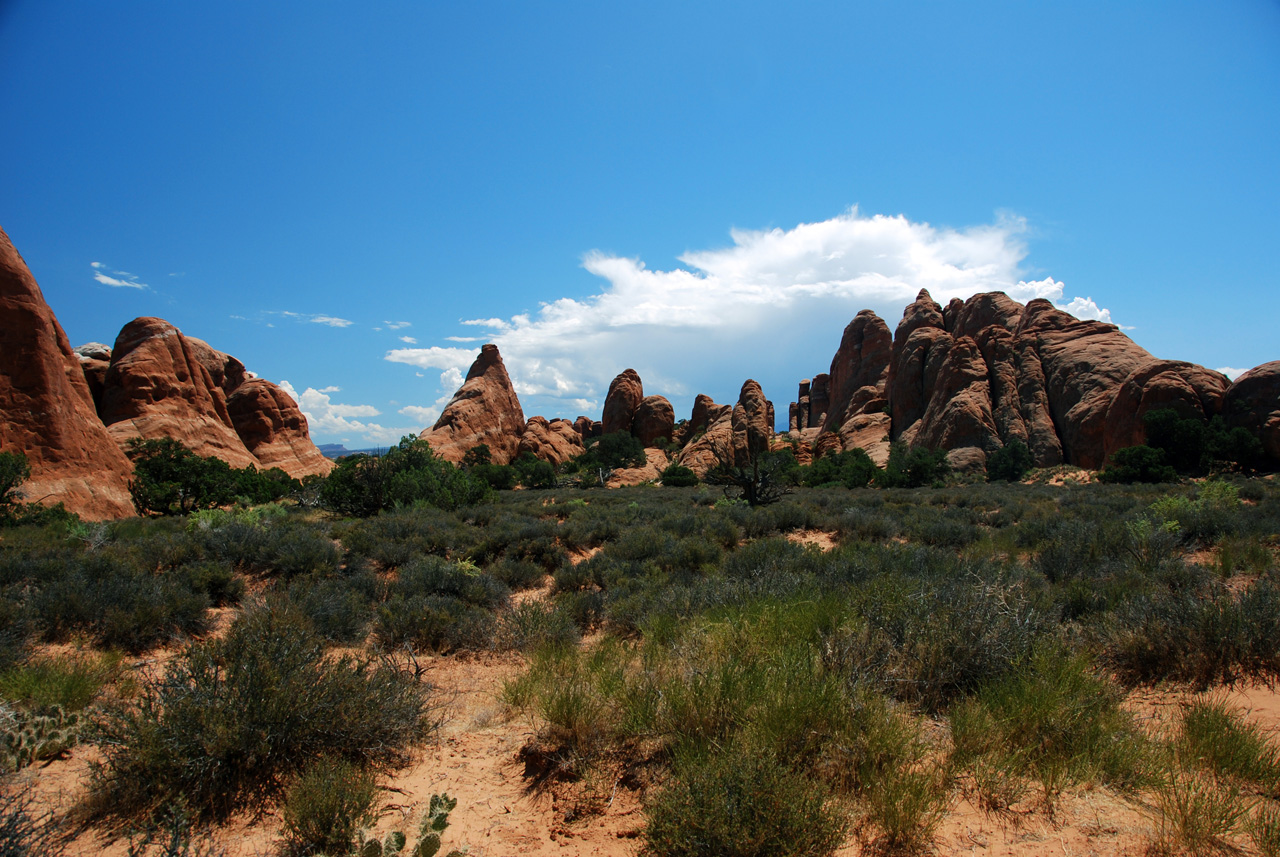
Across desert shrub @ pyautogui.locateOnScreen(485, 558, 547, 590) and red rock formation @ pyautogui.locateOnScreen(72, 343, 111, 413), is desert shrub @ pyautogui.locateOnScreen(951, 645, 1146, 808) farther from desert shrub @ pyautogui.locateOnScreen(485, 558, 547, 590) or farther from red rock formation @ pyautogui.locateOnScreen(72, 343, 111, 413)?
red rock formation @ pyautogui.locateOnScreen(72, 343, 111, 413)

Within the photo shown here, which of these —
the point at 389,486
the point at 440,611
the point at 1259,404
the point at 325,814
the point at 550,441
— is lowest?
the point at 440,611

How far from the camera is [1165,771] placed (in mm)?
3115

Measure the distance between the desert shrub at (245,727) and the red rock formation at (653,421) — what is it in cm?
5361

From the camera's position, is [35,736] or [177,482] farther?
[177,482]

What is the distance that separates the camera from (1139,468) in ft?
83.8

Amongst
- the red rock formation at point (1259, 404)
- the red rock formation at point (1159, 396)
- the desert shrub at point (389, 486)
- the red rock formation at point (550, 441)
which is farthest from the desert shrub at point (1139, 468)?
the red rock formation at point (550, 441)

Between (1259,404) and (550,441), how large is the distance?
155 feet

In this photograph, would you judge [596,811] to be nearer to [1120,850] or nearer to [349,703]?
[349,703]

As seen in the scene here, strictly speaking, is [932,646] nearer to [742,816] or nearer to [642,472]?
[742,816]

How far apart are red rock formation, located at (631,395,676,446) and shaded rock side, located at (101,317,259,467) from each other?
3442cm

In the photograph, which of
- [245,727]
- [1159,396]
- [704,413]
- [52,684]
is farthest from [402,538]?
[704,413]

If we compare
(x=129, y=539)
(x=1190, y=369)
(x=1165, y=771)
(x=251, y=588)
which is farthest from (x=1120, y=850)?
(x=1190, y=369)

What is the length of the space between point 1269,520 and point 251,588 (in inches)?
668

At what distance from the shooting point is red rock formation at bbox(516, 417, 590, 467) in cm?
5175
